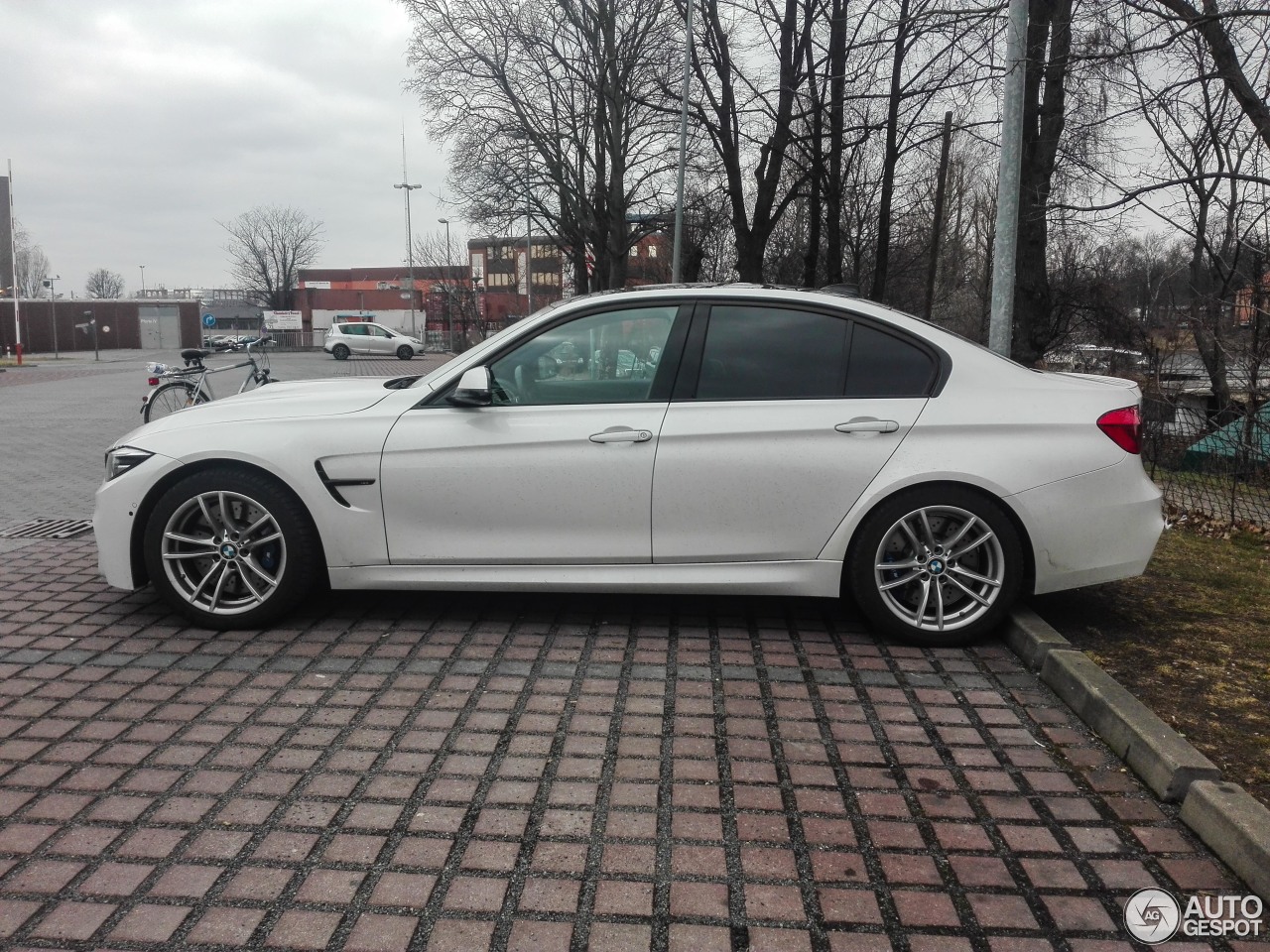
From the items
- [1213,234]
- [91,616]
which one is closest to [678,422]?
[91,616]

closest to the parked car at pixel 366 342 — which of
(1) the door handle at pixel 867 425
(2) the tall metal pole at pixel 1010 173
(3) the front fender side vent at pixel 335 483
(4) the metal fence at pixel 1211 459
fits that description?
(2) the tall metal pole at pixel 1010 173

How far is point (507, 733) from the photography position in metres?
3.66

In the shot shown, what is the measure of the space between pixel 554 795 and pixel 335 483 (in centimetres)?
215

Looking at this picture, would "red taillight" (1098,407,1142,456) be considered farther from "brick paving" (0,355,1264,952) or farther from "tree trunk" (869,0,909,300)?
"tree trunk" (869,0,909,300)

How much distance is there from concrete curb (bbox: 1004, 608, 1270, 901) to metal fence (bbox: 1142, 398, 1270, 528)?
4206 millimetres

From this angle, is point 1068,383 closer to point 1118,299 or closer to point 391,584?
point 391,584

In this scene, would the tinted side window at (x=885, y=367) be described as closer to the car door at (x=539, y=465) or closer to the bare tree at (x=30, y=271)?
the car door at (x=539, y=465)

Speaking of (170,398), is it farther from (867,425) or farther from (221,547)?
(867,425)

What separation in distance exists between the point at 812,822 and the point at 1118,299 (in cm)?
1838

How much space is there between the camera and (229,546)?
15.6 ft

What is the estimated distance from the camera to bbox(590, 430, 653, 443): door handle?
15.2 ft

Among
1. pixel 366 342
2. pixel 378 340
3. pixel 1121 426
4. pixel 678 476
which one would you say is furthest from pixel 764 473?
pixel 366 342

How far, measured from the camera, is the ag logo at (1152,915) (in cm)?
254

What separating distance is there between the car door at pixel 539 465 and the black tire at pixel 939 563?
104 centimetres
